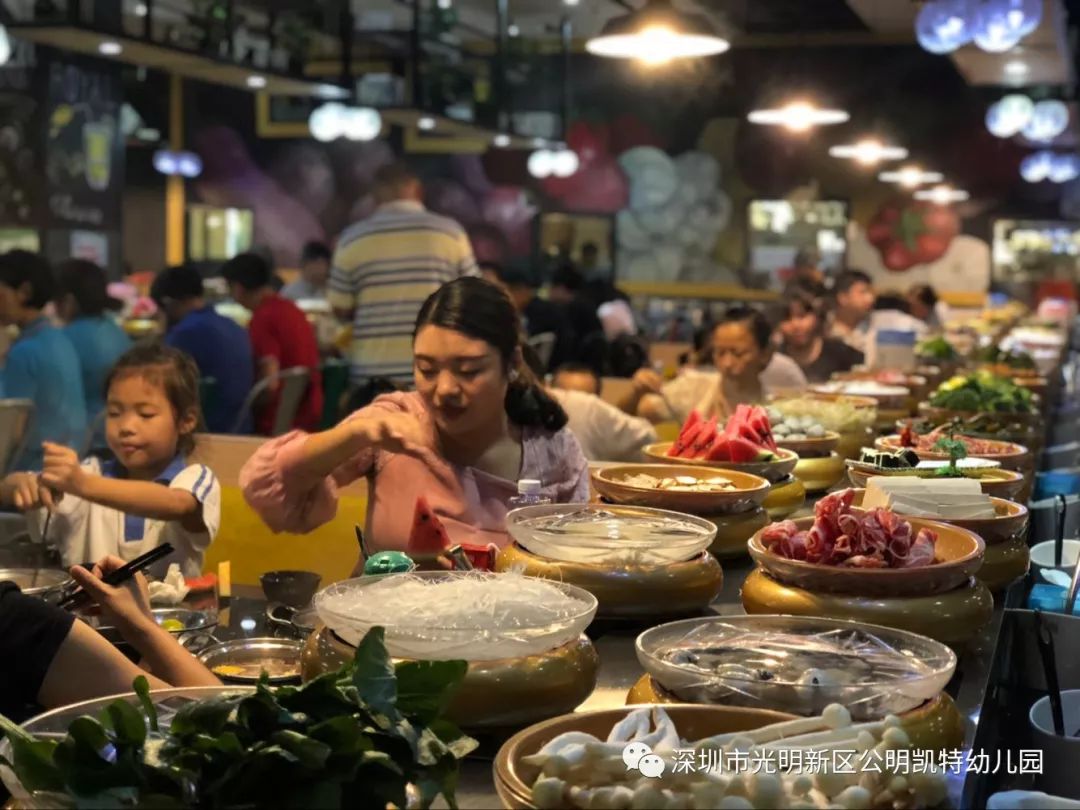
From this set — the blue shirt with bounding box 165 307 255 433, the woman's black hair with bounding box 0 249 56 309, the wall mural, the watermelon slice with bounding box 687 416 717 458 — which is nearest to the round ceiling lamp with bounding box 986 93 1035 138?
the wall mural

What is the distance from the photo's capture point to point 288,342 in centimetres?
760

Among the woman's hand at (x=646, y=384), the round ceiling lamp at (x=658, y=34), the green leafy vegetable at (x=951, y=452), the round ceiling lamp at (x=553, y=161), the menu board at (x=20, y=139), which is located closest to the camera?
the green leafy vegetable at (x=951, y=452)

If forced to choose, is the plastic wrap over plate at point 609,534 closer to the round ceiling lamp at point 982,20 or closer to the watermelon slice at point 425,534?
the watermelon slice at point 425,534

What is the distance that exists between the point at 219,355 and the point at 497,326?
429cm

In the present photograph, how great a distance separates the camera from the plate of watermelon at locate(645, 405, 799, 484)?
252cm

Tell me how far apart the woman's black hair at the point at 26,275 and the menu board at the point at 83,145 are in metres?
5.80

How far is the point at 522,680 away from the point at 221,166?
55.5ft

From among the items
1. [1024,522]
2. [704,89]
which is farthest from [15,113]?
[1024,522]

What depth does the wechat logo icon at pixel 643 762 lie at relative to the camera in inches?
45.4

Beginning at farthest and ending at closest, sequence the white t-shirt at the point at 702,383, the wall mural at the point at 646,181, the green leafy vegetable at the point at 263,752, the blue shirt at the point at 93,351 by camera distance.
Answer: the wall mural at the point at 646,181, the blue shirt at the point at 93,351, the white t-shirt at the point at 702,383, the green leafy vegetable at the point at 263,752

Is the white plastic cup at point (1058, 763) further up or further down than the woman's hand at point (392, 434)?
further down

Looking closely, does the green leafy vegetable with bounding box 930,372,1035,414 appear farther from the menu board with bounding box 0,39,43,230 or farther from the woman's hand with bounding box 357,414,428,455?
the menu board with bounding box 0,39,43,230

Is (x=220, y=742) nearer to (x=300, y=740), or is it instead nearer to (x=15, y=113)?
(x=300, y=740)

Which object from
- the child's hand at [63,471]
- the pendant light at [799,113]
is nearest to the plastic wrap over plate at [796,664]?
the child's hand at [63,471]
